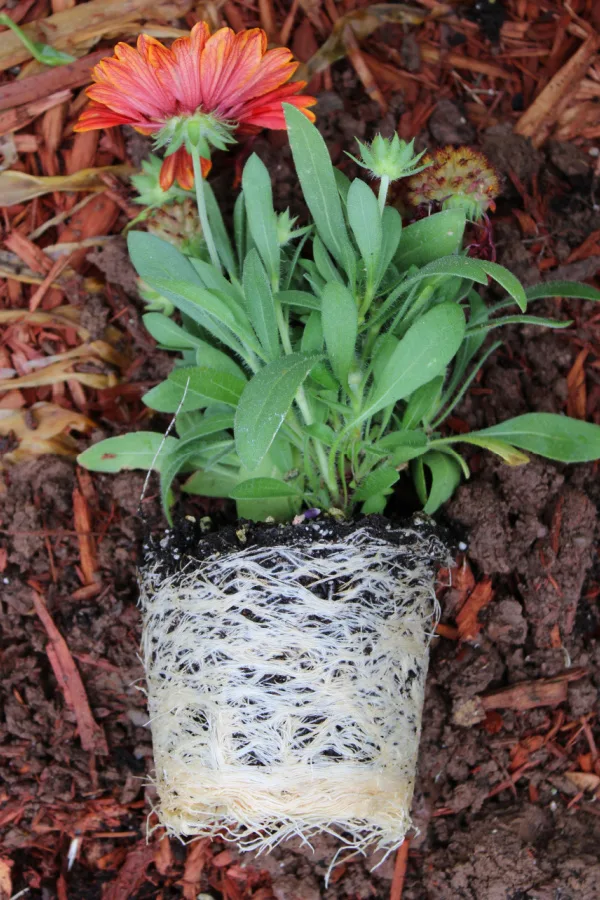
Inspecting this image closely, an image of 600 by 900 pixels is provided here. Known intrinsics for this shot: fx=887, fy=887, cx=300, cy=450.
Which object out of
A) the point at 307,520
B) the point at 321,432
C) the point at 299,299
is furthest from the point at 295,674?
the point at 299,299

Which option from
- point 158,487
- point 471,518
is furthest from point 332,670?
point 158,487

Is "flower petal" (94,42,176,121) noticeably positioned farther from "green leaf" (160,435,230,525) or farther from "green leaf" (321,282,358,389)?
"green leaf" (160,435,230,525)

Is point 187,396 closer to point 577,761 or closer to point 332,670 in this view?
point 332,670

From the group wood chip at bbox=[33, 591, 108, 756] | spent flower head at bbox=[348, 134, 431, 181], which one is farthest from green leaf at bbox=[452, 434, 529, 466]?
wood chip at bbox=[33, 591, 108, 756]

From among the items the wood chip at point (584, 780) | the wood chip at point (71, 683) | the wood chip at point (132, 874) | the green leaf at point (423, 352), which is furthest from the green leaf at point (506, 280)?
the wood chip at point (132, 874)

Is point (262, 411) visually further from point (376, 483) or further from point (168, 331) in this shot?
point (168, 331)

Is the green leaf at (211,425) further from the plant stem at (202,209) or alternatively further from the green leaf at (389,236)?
the green leaf at (389,236)
